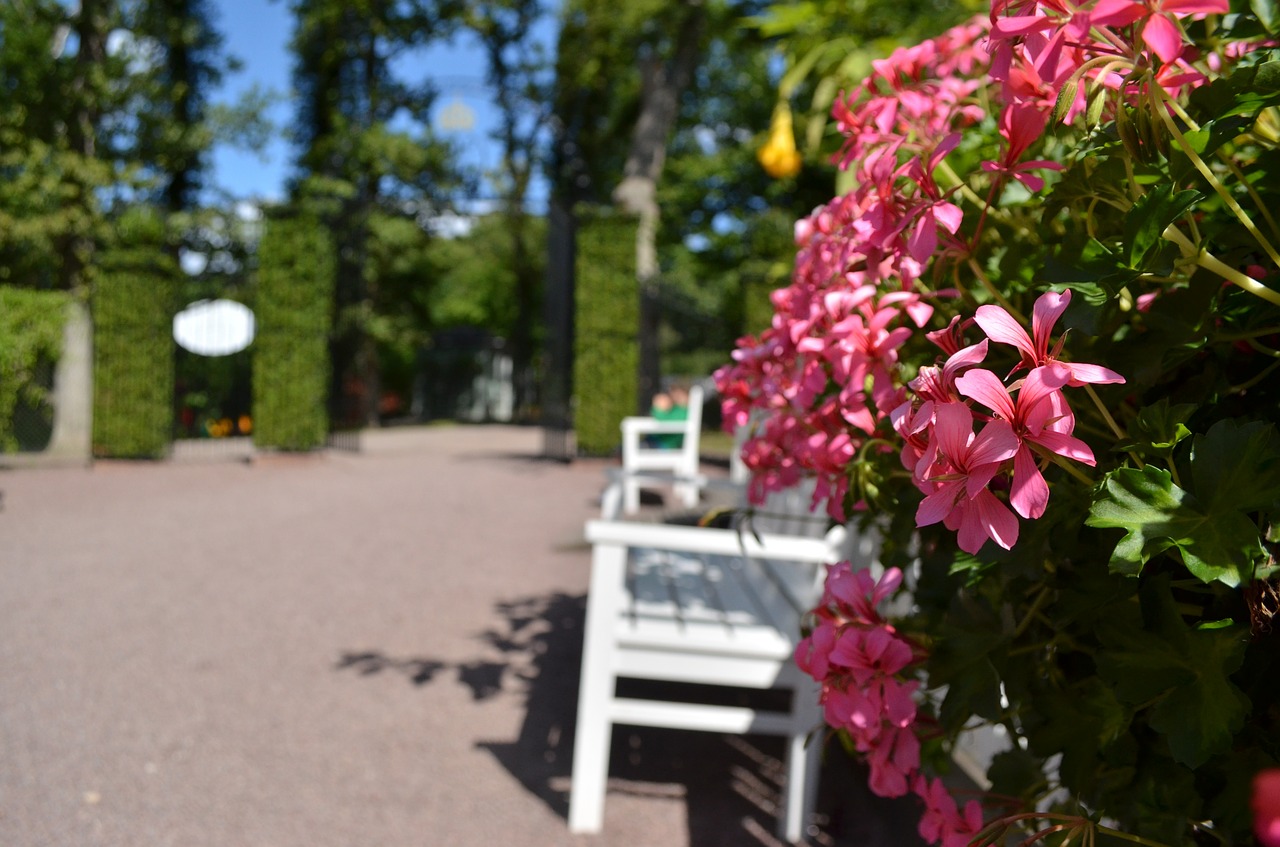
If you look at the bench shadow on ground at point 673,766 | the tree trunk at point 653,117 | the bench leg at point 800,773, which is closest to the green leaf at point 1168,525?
the bench leg at point 800,773

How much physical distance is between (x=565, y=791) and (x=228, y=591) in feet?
10.9

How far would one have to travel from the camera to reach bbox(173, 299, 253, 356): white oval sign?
1382cm

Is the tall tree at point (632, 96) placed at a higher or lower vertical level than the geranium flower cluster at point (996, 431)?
higher

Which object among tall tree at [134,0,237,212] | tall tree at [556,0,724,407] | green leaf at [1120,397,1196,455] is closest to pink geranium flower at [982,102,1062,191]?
green leaf at [1120,397,1196,455]

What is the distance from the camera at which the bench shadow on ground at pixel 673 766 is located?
9.16 feet

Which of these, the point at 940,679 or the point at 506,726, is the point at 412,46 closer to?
the point at 506,726

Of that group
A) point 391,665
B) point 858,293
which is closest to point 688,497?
point 391,665

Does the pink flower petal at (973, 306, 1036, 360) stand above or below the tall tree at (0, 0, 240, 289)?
below

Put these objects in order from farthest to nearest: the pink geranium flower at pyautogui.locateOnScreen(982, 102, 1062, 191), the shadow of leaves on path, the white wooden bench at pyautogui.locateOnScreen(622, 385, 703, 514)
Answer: the white wooden bench at pyautogui.locateOnScreen(622, 385, 703, 514)
the shadow of leaves on path
the pink geranium flower at pyautogui.locateOnScreen(982, 102, 1062, 191)

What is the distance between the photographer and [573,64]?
2292cm

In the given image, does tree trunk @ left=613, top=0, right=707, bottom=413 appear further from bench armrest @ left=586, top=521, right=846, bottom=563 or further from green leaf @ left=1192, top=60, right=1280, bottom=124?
green leaf @ left=1192, top=60, right=1280, bottom=124

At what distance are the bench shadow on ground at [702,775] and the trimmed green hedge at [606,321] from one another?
8.62 m

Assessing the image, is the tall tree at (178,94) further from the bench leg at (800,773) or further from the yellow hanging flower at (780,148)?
the bench leg at (800,773)

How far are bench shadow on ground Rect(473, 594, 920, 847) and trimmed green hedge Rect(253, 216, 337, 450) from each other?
9452 mm
